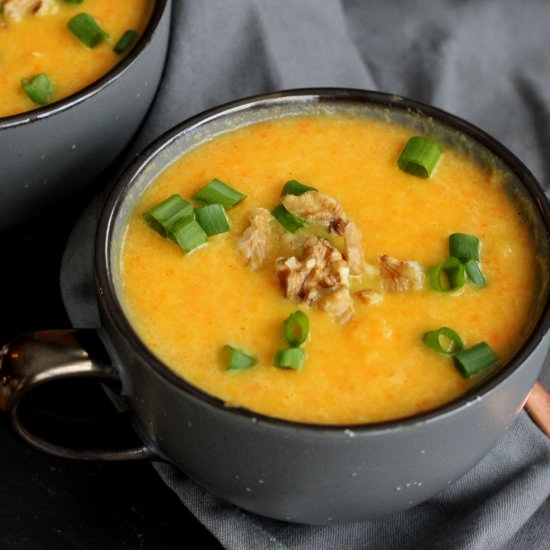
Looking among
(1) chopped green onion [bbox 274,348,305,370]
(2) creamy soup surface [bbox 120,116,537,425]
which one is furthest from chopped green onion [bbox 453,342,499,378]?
(1) chopped green onion [bbox 274,348,305,370]

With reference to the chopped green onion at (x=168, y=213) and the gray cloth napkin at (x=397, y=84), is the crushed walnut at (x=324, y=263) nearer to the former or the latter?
the chopped green onion at (x=168, y=213)

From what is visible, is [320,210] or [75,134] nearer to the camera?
[320,210]

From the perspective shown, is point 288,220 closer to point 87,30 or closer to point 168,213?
point 168,213

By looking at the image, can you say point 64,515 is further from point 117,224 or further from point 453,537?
point 453,537

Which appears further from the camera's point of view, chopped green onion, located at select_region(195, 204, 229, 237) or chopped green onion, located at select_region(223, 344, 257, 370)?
chopped green onion, located at select_region(195, 204, 229, 237)

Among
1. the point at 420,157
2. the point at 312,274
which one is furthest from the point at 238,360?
the point at 420,157

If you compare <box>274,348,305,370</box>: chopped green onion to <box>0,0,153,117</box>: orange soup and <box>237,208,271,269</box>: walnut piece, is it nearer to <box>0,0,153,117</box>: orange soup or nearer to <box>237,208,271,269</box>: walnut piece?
<box>237,208,271,269</box>: walnut piece

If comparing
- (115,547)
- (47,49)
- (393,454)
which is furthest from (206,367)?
(47,49)

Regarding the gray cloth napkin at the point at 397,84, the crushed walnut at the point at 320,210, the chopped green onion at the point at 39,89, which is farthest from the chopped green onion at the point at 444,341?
the chopped green onion at the point at 39,89
